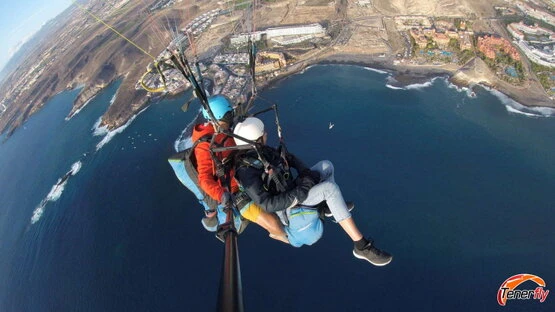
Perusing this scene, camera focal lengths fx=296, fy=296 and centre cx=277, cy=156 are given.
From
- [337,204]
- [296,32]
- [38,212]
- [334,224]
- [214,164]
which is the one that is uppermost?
[214,164]

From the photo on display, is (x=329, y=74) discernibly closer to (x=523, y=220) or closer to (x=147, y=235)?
(x=523, y=220)

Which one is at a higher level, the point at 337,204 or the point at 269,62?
the point at 337,204

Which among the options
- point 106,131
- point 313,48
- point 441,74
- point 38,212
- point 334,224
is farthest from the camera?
point 313,48

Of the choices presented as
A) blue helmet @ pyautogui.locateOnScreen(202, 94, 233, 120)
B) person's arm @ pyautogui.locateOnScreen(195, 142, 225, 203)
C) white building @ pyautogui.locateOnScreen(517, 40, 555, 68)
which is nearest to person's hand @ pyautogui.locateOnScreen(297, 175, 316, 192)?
person's arm @ pyautogui.locateOnScreen(195, 142, 225, 203)

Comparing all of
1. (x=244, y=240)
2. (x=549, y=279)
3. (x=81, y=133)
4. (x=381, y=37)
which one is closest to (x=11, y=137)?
(x=81, y=133)

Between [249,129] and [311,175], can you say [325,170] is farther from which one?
[249,129]

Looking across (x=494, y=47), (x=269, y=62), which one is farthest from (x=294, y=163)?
(x=494, y=47)

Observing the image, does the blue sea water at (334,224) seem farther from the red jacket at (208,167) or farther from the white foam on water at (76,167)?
the red jacket at (208,167)
